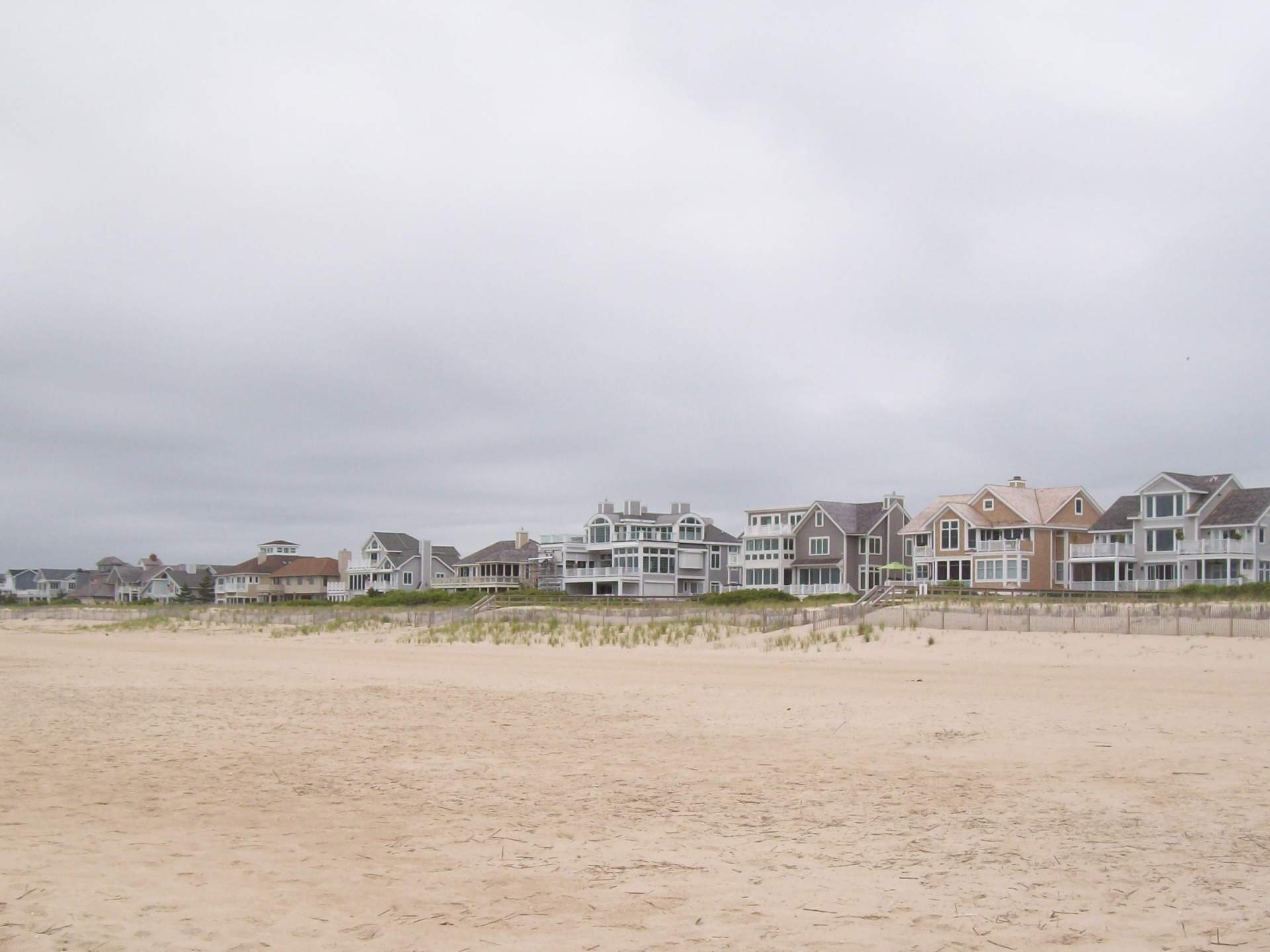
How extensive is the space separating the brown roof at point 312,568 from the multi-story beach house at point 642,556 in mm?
36133

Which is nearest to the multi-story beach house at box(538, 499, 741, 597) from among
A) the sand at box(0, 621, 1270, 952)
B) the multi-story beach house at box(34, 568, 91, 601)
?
the sand at box(0, 621, 1270, 952)

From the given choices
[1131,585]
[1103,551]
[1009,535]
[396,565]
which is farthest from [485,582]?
[1131,585]

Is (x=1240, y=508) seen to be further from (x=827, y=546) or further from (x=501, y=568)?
(x=501, y=568)

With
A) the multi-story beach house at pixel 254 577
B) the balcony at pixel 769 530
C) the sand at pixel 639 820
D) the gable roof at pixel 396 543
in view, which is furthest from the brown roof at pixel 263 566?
the sand at pixel 639 820

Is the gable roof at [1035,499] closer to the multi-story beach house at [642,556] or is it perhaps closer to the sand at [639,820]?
the multi-story beach house at [642,556]

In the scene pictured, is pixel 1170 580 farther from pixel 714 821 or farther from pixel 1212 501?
pixel 714 821

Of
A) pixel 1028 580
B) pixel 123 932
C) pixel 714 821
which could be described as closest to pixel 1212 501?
pixel 1028 580

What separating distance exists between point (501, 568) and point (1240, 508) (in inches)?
2311

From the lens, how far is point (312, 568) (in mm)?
118188

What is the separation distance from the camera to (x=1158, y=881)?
6.98 m

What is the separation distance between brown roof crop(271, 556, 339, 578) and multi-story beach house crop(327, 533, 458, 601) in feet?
26.1

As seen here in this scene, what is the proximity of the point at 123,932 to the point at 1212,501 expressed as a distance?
63.8 m

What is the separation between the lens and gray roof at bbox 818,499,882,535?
73125mm

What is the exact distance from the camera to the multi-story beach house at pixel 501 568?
9500 cm
